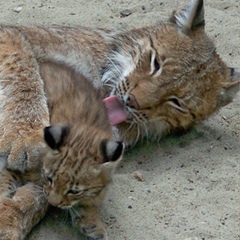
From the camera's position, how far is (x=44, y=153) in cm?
573

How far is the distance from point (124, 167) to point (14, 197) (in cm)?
118

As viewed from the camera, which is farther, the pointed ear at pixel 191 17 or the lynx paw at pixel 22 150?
the pointed ear at pixel 191 17

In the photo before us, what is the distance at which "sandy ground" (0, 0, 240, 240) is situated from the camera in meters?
5.65

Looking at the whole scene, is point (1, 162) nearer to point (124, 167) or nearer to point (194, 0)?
point (124, 167)

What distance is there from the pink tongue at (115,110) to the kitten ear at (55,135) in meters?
1.03

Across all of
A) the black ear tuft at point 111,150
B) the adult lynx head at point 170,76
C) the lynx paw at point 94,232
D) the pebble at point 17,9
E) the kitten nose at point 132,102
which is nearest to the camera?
the black ear tuft at point 111,150

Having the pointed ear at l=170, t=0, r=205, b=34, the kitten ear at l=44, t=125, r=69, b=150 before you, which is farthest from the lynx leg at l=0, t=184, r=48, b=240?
the pointed ear at l=170, t=0, r=205, b=34

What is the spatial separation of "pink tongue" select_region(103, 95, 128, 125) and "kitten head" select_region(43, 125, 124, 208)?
907 mm

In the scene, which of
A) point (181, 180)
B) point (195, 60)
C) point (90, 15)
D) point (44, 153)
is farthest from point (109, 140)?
point (90, 15)

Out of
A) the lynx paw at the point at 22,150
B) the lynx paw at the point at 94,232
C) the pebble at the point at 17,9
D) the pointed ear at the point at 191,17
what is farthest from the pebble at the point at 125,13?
the lynx paw at the point at 94,232

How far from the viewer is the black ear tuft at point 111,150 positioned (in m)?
5.32

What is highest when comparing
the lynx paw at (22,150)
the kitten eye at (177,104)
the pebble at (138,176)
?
the lynx paw at (22,150)

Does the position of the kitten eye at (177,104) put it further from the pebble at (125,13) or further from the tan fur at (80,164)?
the pebble at (125,13)

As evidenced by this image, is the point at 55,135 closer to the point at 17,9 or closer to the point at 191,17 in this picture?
the point at 191,17
